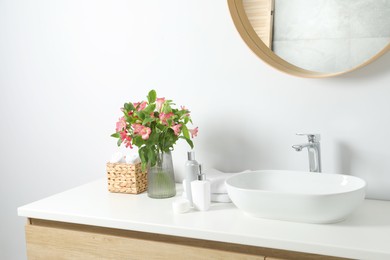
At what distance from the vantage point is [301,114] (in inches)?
69.4

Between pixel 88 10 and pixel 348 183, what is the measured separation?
1.29 meters

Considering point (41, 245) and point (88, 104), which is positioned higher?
point (88, 104)

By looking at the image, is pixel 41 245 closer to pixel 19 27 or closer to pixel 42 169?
pixel 42 169

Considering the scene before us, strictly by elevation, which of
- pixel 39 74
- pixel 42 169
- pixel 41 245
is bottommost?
pixel 41 245

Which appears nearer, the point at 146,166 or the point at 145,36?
the point at 146,166

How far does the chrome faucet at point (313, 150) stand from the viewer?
1652 mm

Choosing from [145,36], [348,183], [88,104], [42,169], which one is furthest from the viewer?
[42,169]

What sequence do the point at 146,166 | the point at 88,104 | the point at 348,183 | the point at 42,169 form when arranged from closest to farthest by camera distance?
1. the point at 348,183
2. the point at 146,166
3. the point at 88,104
4. the point at 42,169

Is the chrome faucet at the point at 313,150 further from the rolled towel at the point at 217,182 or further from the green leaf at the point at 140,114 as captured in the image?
the green leaf at the point at 140,114

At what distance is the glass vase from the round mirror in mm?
519

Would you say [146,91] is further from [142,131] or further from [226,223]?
[226,223]

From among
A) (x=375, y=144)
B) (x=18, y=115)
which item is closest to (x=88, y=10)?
(x=18, y=115)

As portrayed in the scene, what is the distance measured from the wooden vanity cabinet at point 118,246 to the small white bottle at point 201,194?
150 millimetres

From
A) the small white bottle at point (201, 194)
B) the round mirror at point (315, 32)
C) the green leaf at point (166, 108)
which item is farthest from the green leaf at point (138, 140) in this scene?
→ the round mirror at point (315, 32)
